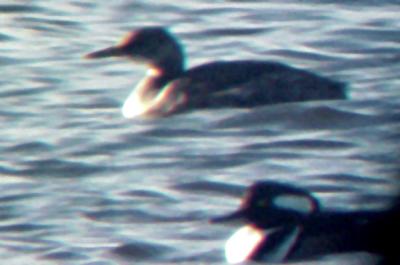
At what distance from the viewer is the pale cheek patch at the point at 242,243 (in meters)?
7.35

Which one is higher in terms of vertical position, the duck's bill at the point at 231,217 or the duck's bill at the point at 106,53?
the duck's bill at the point at 106,53

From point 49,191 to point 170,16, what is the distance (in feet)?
18.1

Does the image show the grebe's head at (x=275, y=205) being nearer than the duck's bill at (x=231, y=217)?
No

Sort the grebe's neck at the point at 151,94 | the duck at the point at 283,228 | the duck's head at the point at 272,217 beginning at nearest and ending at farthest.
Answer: the duck at the point at 283,228 < the duck's head at the point at 272,217 < the grebe's neck at the point at 151,94

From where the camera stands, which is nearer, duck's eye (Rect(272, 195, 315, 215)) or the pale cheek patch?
the pale cheek patch

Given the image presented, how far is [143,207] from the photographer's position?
8539 millimetres

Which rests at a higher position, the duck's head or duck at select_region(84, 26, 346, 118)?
duck at select_region(84, 26, 346, 118)

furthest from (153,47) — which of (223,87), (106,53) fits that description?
(223,87)

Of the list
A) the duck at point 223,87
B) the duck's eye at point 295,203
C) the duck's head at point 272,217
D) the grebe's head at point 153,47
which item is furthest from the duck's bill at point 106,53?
the duck's eye at point 295,203

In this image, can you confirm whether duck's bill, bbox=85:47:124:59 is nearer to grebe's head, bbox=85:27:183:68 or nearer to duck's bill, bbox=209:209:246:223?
grebe's head, bbox=85:27:183:68

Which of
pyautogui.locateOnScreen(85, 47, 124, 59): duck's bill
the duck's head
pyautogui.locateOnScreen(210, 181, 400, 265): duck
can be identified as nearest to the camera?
pyautogui.locateOnScreen(210, 181, 400, 265): duck

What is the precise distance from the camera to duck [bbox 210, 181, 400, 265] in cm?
734

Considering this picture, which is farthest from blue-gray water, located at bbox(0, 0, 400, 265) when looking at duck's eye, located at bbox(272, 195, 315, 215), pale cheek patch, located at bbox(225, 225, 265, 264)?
duck's eye, located at bbox(272, 195, 315, 215)

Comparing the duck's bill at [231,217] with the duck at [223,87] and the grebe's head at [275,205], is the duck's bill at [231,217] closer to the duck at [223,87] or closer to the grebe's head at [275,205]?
the grebe's head at [275,205]
